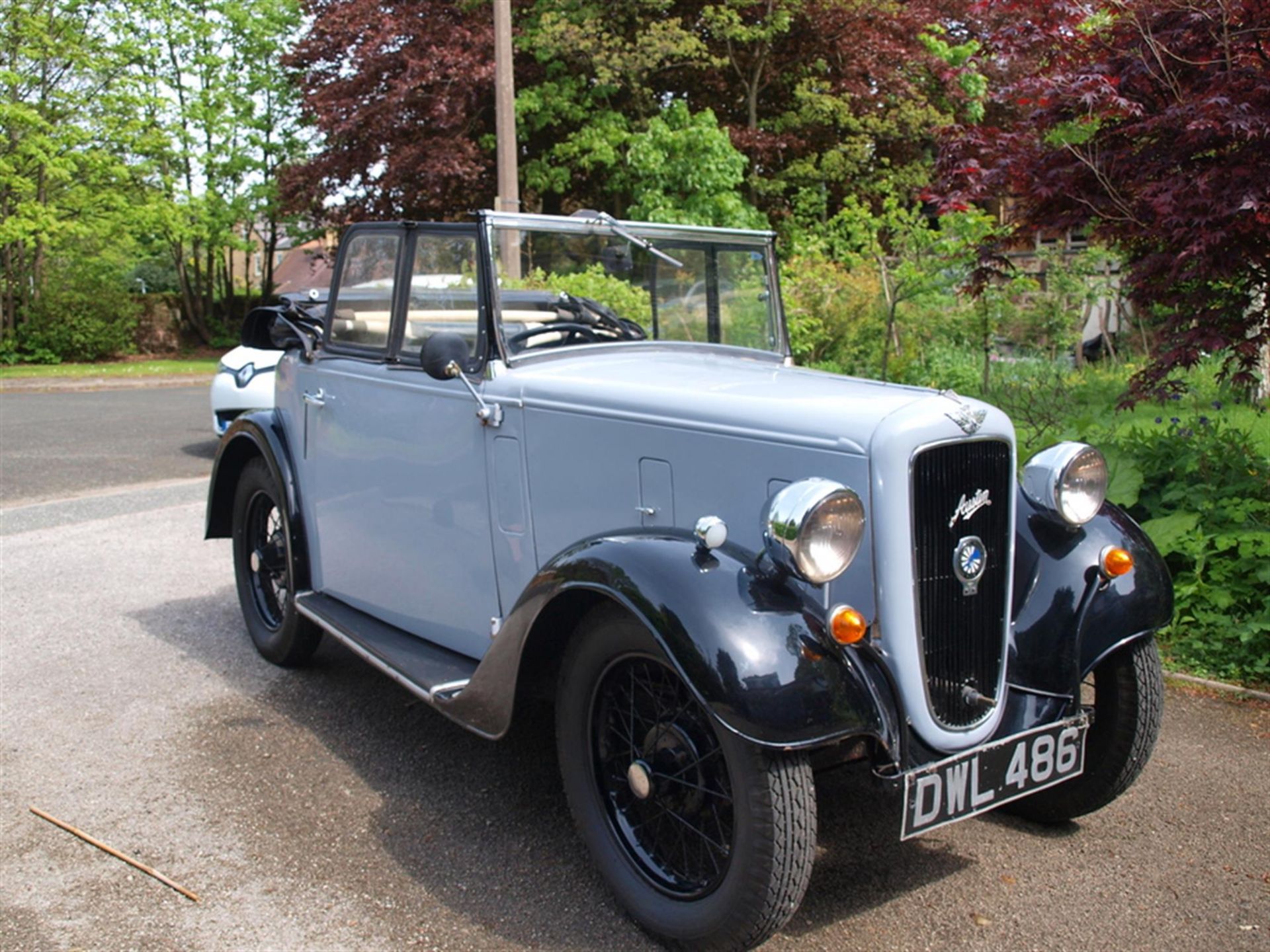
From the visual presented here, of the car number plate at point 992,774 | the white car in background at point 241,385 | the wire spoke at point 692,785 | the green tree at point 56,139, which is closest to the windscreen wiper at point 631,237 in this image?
the wire spoke at point 692,785

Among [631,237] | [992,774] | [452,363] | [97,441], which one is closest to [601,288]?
[631,237]

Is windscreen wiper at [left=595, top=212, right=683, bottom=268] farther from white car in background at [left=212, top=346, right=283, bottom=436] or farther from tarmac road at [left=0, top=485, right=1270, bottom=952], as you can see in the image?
white car in background at [left=212, top=346, right=283, bottom=436]

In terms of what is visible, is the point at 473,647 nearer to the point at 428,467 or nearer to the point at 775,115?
the point at 428,467

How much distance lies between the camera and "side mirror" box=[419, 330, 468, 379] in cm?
362

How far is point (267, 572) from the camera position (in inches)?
204

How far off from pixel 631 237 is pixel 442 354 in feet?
3.01

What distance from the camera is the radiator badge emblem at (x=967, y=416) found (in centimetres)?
291

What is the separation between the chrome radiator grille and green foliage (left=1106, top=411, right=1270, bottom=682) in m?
2.15

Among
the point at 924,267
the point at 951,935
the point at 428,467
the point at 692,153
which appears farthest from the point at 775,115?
the point at 951,935

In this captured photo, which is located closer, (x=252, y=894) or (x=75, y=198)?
(x=252, y=894)

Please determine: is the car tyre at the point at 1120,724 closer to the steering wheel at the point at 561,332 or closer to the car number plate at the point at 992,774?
the car number plate at the point at 992,774

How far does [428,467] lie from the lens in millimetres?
4012

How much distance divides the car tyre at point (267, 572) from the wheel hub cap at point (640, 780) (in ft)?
7.63

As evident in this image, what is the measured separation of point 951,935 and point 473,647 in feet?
5.94
